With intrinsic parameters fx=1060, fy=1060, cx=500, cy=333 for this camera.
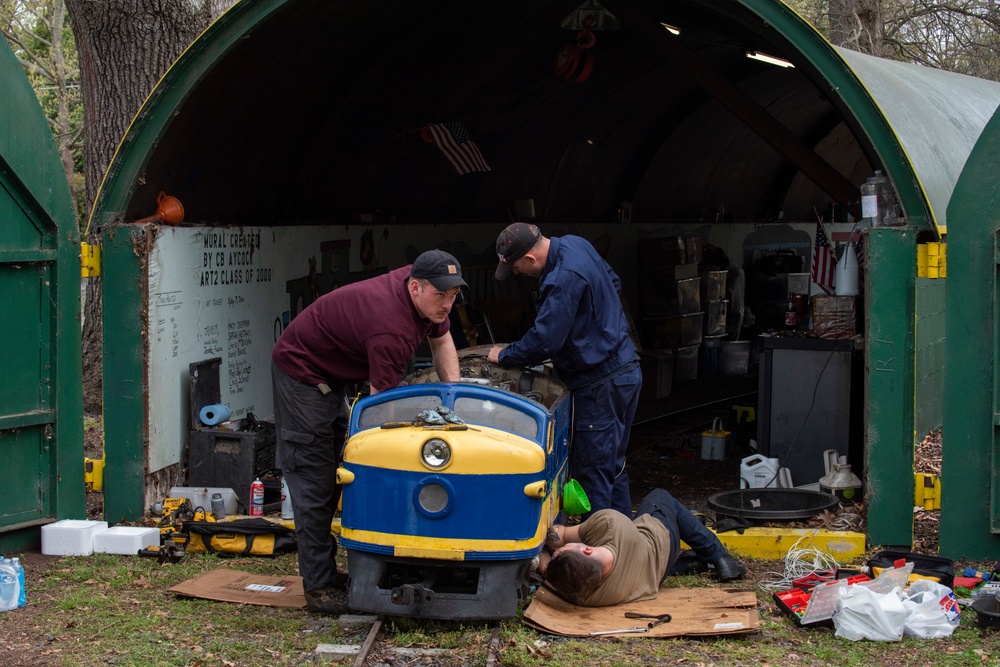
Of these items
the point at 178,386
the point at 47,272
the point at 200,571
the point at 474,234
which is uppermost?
the point at 474,234

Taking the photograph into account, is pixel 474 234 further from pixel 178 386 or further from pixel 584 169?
pixel 178 386

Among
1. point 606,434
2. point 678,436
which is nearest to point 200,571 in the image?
point 606,434

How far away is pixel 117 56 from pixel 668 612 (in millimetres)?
7785

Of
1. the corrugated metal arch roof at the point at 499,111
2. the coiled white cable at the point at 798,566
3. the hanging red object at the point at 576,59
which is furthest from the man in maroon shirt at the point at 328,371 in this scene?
the hanging red object at the point at 576,59

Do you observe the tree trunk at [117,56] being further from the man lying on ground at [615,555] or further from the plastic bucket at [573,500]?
the man lying on ground at [615,555]

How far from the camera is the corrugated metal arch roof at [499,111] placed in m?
7.60

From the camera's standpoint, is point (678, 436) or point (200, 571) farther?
point (678, 436)

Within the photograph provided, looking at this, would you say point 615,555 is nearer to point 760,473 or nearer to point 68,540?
point 760,473

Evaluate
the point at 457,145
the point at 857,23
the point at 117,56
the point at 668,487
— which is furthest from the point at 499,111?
the point at 857,23

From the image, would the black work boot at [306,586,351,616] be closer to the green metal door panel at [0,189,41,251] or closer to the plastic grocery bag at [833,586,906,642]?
the plastic grocery bag at [833,586,906,642]

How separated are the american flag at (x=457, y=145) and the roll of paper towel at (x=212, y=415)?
4172mm

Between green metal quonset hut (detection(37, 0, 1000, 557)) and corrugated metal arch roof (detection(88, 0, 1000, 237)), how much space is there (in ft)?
0.08

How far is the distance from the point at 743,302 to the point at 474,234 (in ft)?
20.3

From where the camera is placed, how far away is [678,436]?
1172cm
